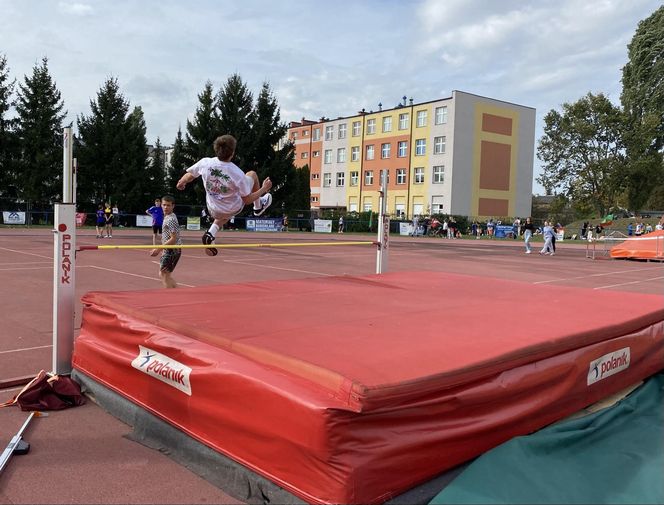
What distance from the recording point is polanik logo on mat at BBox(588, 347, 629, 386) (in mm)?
3699

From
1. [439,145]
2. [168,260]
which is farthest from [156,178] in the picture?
[168,260]

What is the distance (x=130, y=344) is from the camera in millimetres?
3748

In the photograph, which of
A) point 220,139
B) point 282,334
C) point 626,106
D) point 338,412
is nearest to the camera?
point 338,412

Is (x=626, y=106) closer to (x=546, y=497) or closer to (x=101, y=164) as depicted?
(x=101, y=164)

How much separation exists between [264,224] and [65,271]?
36.6 m

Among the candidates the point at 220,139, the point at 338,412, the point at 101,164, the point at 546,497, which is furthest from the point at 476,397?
the point at 101,164

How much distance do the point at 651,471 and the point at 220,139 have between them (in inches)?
179

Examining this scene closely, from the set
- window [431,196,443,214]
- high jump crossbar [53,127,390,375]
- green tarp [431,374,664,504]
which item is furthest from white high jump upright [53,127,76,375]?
window [431,196,443,214]

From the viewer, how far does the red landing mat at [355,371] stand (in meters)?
2.42

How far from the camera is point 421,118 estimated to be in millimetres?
53031

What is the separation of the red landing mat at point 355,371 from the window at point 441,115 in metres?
48.3

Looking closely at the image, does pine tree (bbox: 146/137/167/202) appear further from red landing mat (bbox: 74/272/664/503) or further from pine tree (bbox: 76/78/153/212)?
red landing mat (bbox: 74/272/664/503)

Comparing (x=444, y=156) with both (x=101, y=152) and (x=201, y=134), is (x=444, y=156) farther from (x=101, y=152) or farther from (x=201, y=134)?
(x=101, y=152)

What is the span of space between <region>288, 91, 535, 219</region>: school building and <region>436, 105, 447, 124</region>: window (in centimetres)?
9
